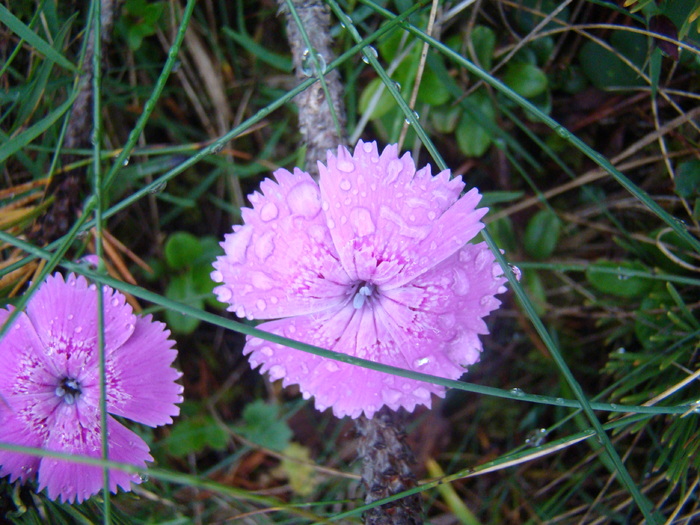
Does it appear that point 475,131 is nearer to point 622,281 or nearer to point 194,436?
point 622,281

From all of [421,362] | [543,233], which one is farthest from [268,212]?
[543,233]

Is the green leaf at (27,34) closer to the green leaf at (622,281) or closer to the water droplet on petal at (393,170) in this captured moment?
the water droplet on petal at (393,170)

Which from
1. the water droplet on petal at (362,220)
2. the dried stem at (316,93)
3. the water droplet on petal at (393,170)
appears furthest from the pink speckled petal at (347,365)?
the dried stem at (316,93)

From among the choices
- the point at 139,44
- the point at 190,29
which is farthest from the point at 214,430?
the point at 190,29

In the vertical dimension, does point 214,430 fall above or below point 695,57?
below

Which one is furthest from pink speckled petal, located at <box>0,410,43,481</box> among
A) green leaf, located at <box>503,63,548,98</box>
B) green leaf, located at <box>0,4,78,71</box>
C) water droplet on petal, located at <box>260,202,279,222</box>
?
green leaf, located at <box>503,63,548,98</box>

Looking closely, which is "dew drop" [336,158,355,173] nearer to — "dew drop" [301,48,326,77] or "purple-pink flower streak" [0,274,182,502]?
"dew drop" [301,48,326,77]

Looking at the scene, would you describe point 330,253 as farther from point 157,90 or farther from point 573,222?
point 573,222
